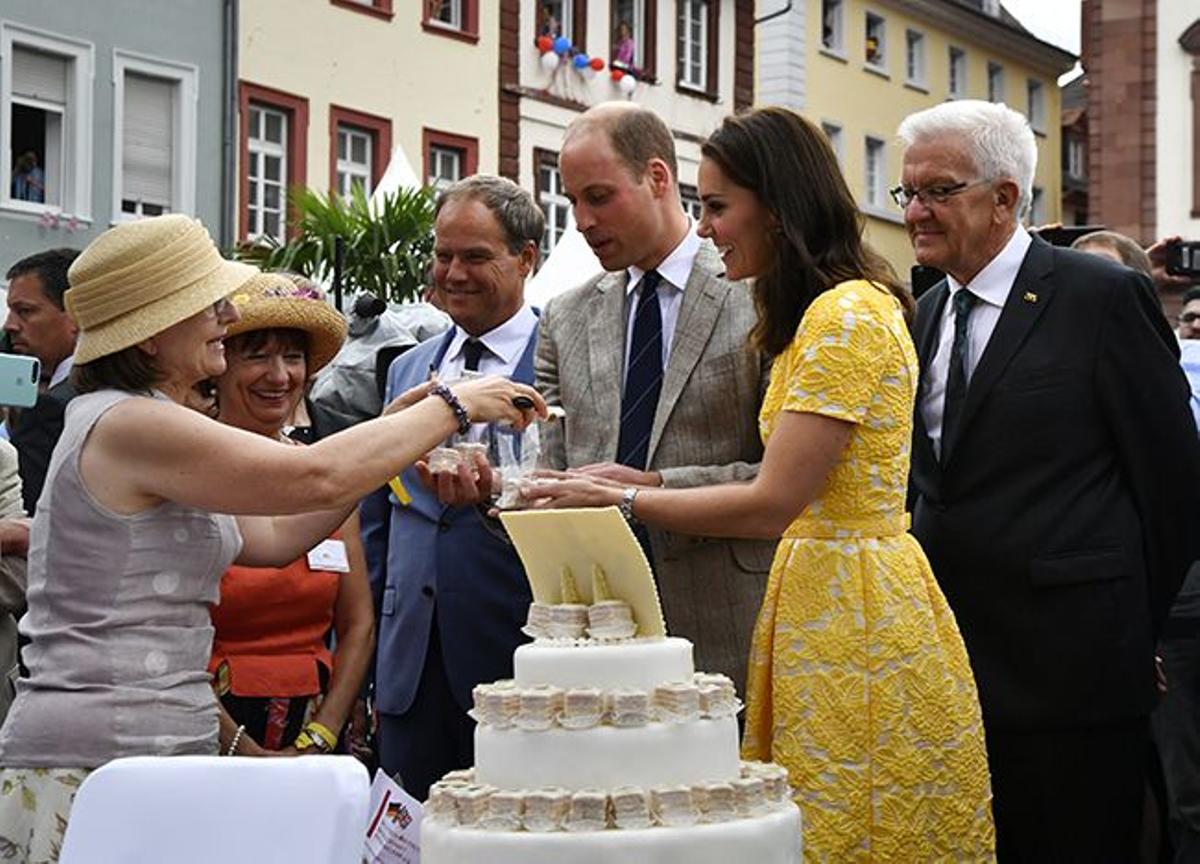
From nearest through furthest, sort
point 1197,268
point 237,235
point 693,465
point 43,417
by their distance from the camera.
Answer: point 693,465, point 43,417, point 1197,268, point 237,235

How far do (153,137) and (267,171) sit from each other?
7.85ft

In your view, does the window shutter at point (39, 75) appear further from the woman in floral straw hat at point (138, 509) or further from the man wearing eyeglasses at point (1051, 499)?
the woman in floral straw hat at point (138, 509)

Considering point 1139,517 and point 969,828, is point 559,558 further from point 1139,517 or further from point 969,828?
point 1139,517

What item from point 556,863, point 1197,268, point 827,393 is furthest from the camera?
point 1197,268

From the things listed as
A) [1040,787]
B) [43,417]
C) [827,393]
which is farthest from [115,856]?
[43,417]

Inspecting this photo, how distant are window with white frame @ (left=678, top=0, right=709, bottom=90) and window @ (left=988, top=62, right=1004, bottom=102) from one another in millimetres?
14356

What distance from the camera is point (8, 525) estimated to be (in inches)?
259

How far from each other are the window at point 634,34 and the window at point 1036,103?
19.5 m

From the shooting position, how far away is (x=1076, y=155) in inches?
2532

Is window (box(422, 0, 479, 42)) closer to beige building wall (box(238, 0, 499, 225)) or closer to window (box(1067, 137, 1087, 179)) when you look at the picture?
Answer: beige building wall (box(238, 0, 499, 225))

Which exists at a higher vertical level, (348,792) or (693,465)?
(693,465)

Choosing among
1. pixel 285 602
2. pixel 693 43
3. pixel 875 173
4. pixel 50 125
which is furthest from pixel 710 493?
pixel 875 173

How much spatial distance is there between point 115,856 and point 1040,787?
7.67 feet

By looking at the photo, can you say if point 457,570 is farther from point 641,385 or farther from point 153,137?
point 153,137
